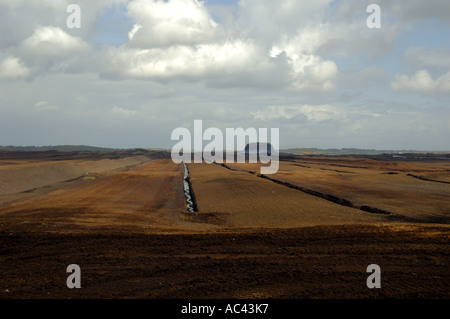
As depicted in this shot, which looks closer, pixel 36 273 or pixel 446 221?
pixel 36 273

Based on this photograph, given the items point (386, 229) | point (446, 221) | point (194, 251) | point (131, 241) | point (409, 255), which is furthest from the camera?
point (446, 221)
